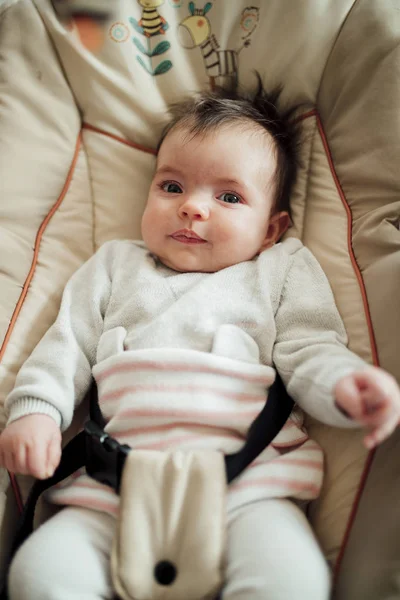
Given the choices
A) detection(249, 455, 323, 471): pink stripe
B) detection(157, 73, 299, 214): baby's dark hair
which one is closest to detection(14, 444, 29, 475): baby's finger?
detection(249, 455, 323, 471): pink stripe

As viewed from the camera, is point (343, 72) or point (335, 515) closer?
point (335, 515)

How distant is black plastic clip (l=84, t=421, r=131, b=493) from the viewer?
841mm

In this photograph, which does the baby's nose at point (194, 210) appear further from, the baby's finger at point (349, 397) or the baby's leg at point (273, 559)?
the baby's leg at point (273, 559)

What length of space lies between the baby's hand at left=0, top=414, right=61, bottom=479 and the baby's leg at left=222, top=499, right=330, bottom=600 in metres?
0.31

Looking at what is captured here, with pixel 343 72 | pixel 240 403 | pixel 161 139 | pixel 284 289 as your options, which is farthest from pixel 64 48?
pixel 240 403

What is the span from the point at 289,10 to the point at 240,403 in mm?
956

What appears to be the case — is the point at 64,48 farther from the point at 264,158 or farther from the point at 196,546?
the point at 196,546

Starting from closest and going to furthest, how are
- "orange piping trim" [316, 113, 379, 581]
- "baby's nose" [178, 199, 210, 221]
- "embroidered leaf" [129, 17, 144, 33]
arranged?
"orange piping trim" [316, 113, 379, 581], "baby's nose" [178, 199, 210, 221], "embroidered leaf" [129, 17, 144, 33]

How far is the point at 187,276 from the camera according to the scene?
1.08 m

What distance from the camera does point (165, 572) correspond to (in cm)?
77

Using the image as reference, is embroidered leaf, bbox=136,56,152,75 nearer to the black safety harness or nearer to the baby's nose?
the baby's nose

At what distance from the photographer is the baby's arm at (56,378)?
84cm

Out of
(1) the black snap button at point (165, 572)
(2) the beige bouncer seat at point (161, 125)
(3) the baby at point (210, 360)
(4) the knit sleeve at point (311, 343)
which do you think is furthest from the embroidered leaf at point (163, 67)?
(1) the black snap button at point (165, 572)

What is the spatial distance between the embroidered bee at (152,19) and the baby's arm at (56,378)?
62 cm
